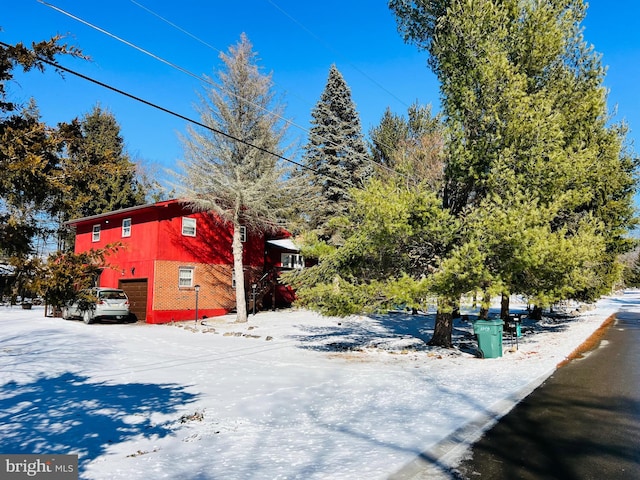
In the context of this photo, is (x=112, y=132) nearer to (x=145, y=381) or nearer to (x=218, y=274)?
(x=218, y=274)

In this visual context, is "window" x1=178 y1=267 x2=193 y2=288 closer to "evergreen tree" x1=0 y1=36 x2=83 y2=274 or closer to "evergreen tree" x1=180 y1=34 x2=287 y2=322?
"evergreen tree" x1=180 y1=34 x2=287 y2=322

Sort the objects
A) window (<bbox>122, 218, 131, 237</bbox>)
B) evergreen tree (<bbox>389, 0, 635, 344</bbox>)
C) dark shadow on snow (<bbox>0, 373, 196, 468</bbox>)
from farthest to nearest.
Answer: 1. window (<bbox>122, 218, 131, 237</bbox>)
2. evergreen tree (<bbox>389, 0, 635, 344</bbox>)
3. dark shadow on snow (<bbox>0, 373, 196, 468</bbox>)

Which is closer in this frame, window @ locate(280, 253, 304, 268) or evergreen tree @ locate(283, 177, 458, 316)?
evergreen tree @ locate(283, 177, 458, 316)

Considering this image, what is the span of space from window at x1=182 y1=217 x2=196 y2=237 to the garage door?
307 centimetres

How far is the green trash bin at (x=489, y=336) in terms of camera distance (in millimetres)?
11727

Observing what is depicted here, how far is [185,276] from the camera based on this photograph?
75.3ft

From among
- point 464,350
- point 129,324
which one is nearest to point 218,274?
point 129,324

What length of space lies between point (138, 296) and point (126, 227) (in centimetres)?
387

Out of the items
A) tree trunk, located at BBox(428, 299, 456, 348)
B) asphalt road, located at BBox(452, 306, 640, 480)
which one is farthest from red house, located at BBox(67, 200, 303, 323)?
asphalt road, located at BBox(452, 306, 640, 480)

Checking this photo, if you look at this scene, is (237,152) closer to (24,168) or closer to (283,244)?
(283,244)

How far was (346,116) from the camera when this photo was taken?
29.1 metres

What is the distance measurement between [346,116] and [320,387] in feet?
77.4

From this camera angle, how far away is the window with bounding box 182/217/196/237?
2309 centimetres

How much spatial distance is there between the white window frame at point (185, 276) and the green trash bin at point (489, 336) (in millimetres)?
15485
